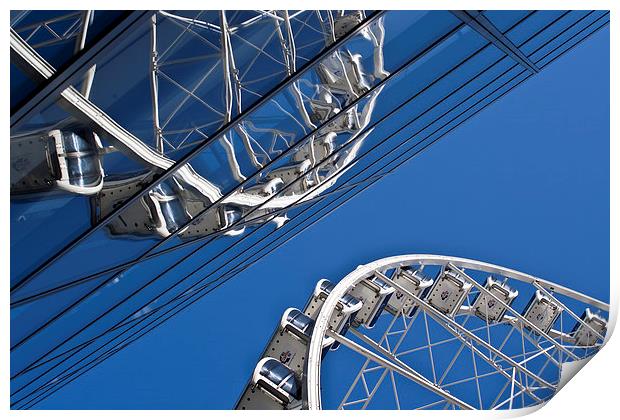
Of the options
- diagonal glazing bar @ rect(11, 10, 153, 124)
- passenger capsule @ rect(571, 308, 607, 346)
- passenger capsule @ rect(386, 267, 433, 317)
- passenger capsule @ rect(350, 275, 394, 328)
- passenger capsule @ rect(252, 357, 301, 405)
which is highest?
passenger capsule @ rect(571, 308, 607, 346)

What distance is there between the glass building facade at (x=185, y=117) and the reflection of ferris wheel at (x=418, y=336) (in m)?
3.26

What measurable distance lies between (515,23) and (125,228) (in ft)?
21.9

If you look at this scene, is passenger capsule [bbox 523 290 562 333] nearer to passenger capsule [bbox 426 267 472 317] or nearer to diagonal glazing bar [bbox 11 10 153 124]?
passenger capsule [bbox 426 267 472 317]

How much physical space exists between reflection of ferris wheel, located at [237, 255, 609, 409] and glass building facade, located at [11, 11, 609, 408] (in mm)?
3264

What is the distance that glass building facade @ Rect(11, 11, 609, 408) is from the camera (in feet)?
23.4

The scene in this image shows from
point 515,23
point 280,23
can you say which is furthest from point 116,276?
point 515,23

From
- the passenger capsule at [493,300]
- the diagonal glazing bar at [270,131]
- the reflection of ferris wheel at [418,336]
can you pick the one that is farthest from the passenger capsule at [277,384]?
the passenger capsule at [493,300]

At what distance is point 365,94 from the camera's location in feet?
36.2

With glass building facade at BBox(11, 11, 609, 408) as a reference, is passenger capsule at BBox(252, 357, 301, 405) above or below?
below

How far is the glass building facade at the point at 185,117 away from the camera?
23.4 ft

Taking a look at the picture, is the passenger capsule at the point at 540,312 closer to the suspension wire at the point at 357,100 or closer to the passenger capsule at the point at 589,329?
the passenger capsule at the point at 589,329

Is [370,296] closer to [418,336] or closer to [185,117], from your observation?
[185,117]

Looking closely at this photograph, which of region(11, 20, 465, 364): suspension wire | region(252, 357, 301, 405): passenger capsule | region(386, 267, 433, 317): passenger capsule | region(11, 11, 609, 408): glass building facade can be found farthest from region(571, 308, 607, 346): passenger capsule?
region(11, 20, 465, 364): suspension wire

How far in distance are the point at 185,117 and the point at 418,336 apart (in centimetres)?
3121
